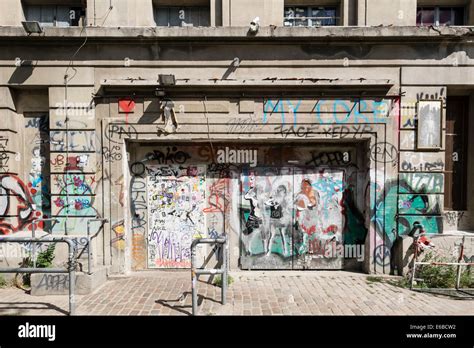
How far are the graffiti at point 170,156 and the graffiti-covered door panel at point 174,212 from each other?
15 cm

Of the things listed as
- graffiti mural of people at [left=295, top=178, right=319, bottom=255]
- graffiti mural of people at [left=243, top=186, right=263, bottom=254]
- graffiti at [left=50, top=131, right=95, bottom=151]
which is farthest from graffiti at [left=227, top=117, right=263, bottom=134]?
graffiti at [left=50, top=131, right=95, bottom=151]

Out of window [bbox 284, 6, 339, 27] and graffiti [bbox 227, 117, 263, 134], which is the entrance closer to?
graffiti [bbox 227, 117, 263, 134]

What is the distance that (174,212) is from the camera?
21.0 ft

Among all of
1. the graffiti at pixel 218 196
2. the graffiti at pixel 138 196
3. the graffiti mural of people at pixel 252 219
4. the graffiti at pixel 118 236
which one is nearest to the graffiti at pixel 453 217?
the graffiti mural of people at pixel 252 219

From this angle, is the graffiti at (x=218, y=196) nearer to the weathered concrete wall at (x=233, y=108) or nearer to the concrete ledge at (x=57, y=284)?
the weathered concrete wall at (x=233, y=108)

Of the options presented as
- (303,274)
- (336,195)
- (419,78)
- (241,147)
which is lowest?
(303,274)

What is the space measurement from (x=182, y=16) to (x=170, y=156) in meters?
3.72

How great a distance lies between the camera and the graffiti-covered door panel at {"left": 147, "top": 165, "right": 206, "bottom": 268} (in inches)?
252

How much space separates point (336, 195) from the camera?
6418 millimetres

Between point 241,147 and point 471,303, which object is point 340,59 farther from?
point 471,303

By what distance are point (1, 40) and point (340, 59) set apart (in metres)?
8.11

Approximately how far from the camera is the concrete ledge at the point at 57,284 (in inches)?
197

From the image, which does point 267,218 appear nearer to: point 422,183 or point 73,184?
point 422,183
